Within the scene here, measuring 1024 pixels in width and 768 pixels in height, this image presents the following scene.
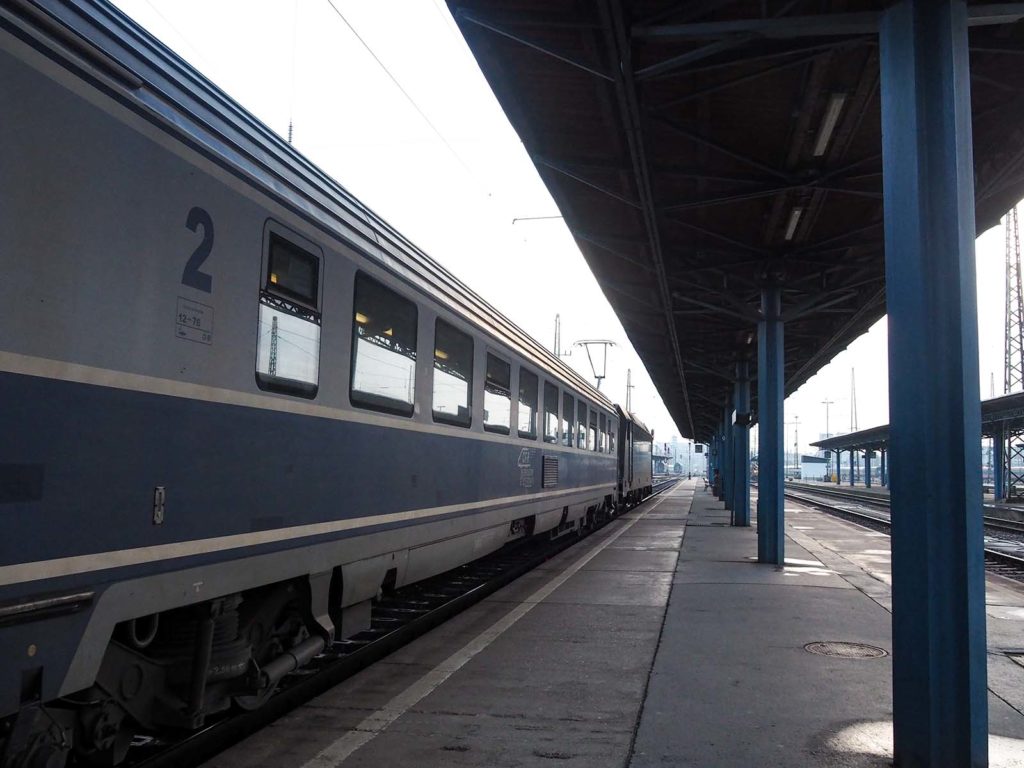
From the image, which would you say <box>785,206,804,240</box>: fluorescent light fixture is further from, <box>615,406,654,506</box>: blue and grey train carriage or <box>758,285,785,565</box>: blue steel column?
<box>615,406,654,506</box>: blue and grey train carriage

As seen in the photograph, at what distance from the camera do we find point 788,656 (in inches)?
245

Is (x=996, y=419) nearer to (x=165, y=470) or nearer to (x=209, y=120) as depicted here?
(x=209, y=120)

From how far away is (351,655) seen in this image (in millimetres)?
5910

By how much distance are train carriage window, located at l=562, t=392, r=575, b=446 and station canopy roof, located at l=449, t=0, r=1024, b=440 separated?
211cm

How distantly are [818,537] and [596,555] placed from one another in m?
6.84

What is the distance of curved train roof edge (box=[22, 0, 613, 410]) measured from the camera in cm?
321

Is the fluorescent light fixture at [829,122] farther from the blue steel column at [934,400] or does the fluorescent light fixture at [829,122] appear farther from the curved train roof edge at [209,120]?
the curved train roof edge at [209,120]

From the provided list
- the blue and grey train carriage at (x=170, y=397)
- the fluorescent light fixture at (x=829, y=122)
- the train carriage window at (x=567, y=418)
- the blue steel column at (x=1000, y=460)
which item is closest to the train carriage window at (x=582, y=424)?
the train carriage window at (x=567, y=418)

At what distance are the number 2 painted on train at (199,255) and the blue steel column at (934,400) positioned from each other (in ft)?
11.2

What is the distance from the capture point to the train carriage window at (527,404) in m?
10.1

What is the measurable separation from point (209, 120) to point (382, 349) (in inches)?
85.4

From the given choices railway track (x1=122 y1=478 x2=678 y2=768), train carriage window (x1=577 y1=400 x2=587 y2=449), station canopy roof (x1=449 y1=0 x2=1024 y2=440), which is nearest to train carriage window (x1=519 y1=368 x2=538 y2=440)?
railway track (x1=122 y1=478 x2=678 y2=768)

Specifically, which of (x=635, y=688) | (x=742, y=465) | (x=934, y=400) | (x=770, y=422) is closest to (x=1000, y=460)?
(x=742, y=465)

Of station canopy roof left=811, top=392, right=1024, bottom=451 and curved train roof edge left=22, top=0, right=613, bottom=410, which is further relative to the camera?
station canopy roof left=811, top=392, right=1024, bottom=451
